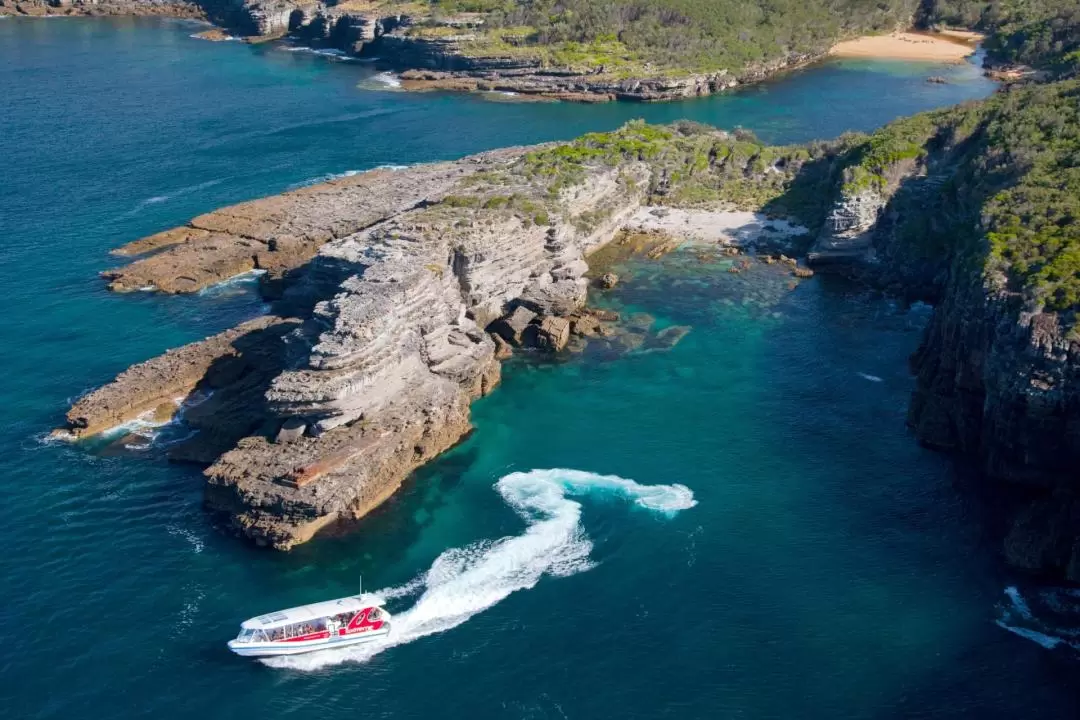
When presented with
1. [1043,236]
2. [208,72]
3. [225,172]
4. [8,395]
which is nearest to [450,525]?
[8,395]

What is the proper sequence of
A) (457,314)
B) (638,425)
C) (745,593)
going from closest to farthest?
(745,593) → (638,425) → (457,314)

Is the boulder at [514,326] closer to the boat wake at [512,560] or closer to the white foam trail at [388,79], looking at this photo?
the boat wake at [512,560]

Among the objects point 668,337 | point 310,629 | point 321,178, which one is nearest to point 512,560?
point 310,629

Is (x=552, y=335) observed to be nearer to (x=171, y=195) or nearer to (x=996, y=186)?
(x=996, y=186)

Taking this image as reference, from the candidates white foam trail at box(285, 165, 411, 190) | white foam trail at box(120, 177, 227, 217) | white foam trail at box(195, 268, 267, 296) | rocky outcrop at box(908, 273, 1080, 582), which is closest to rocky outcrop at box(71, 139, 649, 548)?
white foam trail at box(195, 268, 267, 296)

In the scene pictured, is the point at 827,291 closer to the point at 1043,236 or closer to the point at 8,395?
the point at 1043,236

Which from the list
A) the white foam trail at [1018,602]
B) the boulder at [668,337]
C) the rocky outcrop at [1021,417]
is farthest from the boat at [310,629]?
the boulder at [668,337]
